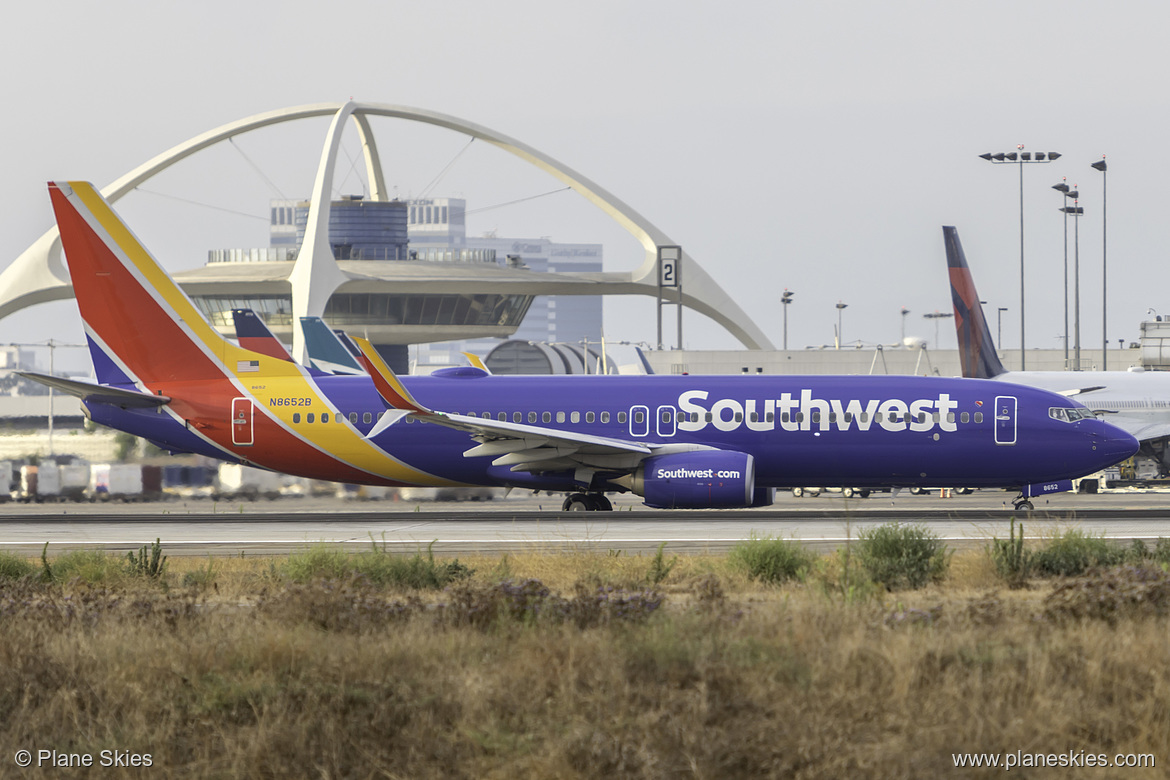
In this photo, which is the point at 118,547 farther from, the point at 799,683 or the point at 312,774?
the point at 799,683

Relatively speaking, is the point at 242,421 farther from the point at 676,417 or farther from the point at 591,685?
the point at 591,685

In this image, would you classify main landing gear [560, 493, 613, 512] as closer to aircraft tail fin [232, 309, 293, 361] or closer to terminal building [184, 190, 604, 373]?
aircraft tail fin [232, 309, 293, 361]

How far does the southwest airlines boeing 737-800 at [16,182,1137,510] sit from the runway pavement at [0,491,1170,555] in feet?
3.53

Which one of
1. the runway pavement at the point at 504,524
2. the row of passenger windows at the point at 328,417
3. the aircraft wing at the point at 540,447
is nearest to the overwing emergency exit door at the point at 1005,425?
the runway pavement at the point at 504,524

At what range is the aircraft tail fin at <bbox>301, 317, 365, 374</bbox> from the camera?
153ft

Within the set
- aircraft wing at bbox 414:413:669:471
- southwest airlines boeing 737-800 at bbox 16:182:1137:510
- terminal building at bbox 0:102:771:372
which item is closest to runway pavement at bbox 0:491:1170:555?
southwest airlines boeing 737-800 at bbox 16:182:1137:510

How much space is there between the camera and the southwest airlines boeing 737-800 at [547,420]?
102 ft

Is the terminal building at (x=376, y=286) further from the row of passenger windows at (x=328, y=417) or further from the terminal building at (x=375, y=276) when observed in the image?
the row of passenger windows at (x=328, y=417)

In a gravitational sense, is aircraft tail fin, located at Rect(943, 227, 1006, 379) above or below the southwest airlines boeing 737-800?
above

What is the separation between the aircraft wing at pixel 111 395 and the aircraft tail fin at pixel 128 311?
81 centimetres

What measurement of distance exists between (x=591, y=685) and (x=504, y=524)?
58.9 ft

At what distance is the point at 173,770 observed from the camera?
37.9 ft

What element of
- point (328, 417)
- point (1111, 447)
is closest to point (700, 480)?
point (328, 417)

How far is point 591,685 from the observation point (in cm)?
1166
